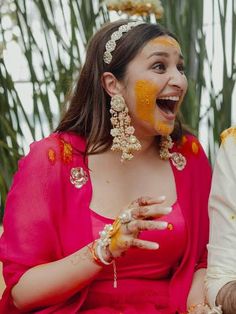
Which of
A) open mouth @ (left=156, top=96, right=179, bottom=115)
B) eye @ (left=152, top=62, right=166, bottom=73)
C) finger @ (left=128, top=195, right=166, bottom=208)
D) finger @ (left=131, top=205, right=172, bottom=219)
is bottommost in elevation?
finger @ (left=131, top=205, right=172, bottom=219)

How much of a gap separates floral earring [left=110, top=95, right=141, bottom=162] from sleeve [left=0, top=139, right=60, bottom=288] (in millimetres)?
143

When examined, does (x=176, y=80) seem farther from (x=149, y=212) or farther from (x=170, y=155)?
(x=149, y=212)

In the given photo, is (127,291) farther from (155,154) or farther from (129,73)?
(129,73)

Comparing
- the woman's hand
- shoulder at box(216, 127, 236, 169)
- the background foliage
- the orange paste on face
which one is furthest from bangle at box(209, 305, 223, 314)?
the background foliage

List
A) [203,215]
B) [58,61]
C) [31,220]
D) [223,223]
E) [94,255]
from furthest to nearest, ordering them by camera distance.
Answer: [58,61], [203,215], [31,220], [94,255], [223,223]

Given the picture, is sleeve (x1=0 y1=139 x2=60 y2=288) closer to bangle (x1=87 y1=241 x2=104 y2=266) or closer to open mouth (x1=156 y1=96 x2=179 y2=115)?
bangle (x1=87 y1=241 x2=104 y2=266)

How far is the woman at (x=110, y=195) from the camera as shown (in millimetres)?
1666

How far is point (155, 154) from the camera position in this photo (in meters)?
1.80

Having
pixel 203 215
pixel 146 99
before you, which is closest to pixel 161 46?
pixel 146 99

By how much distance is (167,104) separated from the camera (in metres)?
1.73

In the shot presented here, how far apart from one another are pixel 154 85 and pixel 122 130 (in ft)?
0.39

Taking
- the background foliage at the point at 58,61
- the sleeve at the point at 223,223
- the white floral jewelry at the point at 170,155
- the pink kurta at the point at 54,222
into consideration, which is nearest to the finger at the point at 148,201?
the sleeve at the point at 223,223

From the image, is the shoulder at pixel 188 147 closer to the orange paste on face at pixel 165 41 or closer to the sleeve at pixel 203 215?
the sleeve at pixel 203 215

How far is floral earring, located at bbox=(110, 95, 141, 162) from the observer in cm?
169
